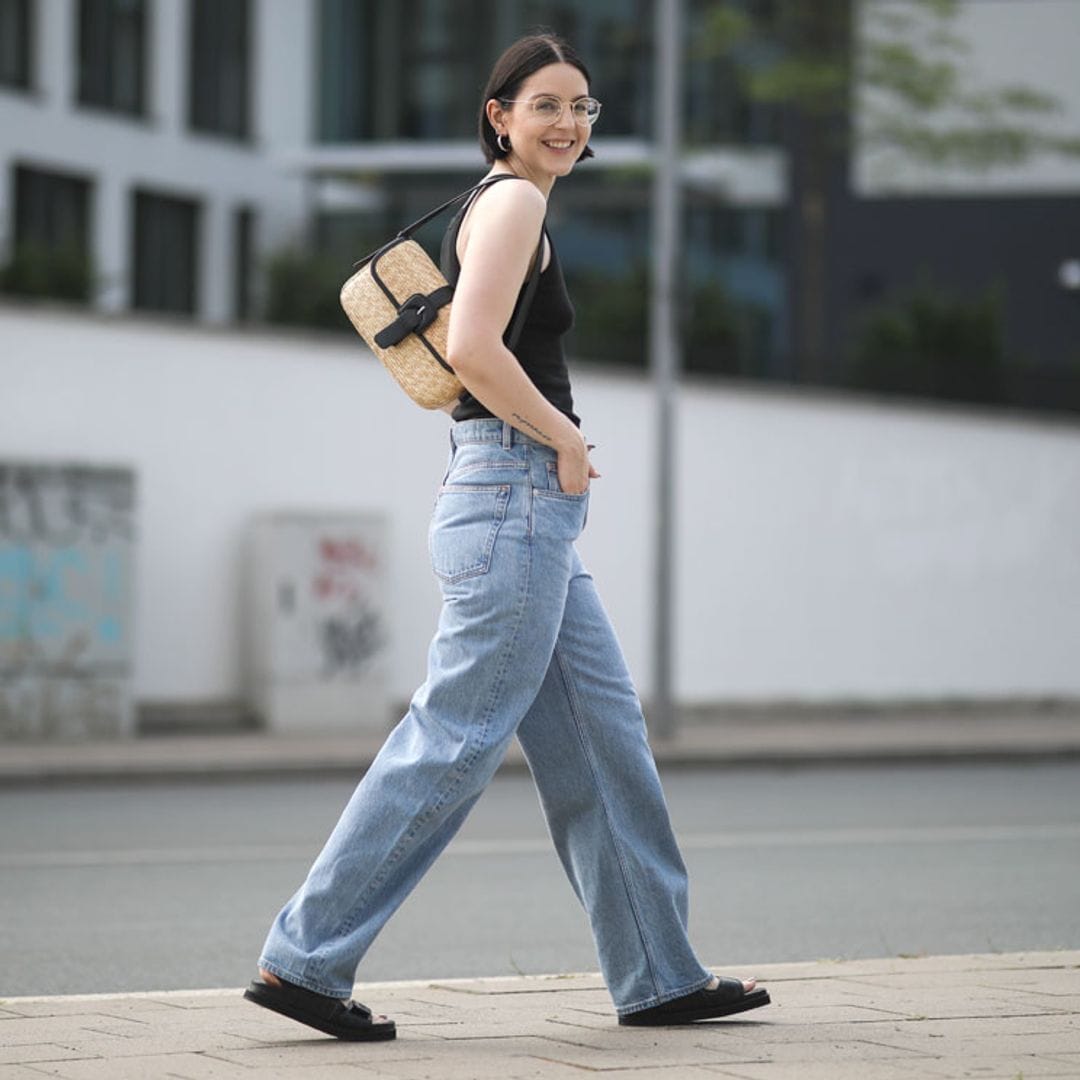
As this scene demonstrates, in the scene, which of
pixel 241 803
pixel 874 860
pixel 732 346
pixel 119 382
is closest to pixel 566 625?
pixel 874 860

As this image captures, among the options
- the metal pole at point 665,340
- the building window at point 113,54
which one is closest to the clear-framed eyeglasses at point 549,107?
the metal pole at point 665,340

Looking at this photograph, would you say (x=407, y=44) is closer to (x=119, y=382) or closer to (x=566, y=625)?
(x=119, y=382)

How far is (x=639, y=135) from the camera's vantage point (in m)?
34.2

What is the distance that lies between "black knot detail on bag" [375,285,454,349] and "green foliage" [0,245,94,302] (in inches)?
706

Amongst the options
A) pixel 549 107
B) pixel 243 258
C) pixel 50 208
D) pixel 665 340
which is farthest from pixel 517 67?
pixel 243 258

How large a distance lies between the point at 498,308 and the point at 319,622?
1285cm

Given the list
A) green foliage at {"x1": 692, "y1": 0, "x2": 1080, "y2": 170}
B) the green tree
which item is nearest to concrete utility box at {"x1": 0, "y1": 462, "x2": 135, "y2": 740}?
the green tree

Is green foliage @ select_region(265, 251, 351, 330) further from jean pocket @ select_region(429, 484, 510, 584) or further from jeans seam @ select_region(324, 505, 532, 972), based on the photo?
jeans seam @ select_region(324, 505, 532, 972)

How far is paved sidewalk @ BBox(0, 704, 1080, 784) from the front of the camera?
14.8m

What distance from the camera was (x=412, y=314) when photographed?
4930 millimetres

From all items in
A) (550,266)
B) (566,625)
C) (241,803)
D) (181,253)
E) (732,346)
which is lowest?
(241,803)

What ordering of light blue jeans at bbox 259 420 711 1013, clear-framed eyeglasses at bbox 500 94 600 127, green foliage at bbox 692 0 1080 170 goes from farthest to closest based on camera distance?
1. green foliage at bbox 692 0 1080 170
2. clear-framed eyeglasses at bbox 500 94 600 127
3. light blue jeans at bbox 259 420 711 1013

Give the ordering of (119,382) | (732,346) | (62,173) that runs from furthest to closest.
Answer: (62,173) → (732,346) → (119,382)

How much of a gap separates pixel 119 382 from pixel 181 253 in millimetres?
15081
